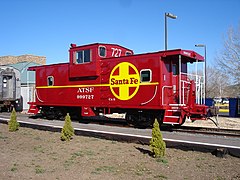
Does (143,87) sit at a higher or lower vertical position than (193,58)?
lower

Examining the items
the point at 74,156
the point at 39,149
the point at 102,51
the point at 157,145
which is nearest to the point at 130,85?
the point at 102,51

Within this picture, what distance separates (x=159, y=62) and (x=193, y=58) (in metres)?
2.13

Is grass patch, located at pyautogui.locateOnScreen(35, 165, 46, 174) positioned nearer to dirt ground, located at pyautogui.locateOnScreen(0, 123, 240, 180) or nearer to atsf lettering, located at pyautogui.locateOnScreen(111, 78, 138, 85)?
dirt ground, located at pyautogui.locateOnScreen(0, 123, 240, 180)

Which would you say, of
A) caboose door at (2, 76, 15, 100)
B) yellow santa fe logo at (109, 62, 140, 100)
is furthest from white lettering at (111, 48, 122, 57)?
caboose door at (2, 76, 15, 100)

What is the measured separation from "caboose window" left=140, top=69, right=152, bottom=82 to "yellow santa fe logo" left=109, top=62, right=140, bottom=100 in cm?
23

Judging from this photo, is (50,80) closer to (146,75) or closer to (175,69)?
(146,75)

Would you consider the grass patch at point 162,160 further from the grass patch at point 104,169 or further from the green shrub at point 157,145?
the grass patch at point 104,169

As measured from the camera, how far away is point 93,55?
15.4m

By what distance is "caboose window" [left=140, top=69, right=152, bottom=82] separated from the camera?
13.4m

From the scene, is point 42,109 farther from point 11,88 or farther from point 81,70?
point 11,88

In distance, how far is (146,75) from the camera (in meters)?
13.5

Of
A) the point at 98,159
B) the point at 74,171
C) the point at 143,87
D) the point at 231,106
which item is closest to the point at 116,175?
the point at 74,171

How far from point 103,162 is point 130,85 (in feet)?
23.8

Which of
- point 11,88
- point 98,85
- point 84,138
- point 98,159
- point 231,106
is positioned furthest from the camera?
point 11,88
